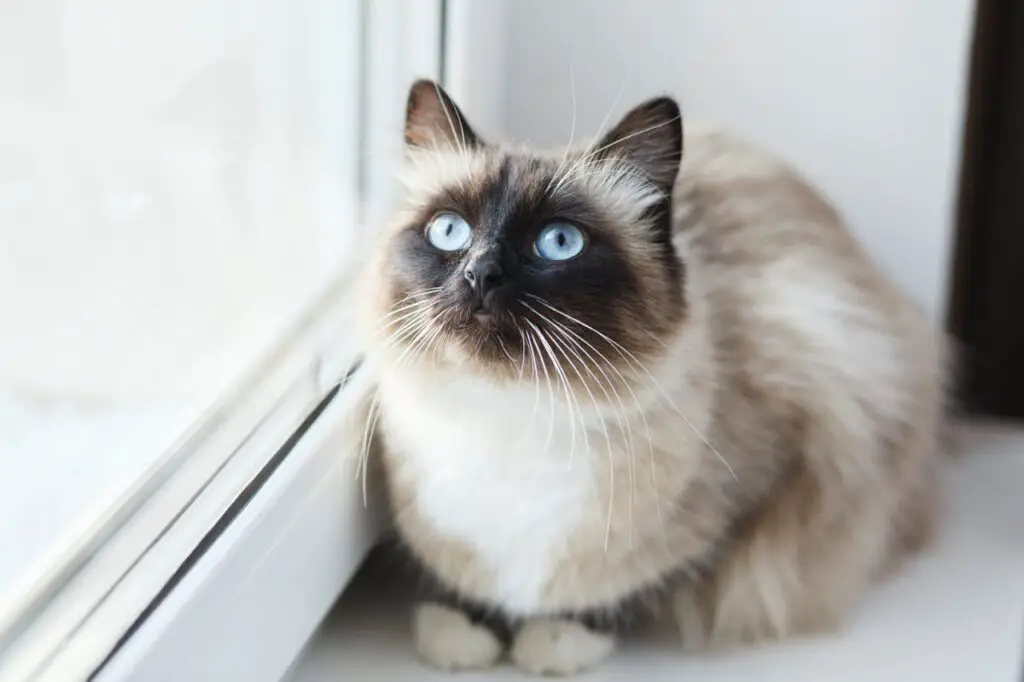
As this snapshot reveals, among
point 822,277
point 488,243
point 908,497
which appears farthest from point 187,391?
point 908,497

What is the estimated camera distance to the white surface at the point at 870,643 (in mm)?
1066

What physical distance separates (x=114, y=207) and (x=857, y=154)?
1049 millimetres

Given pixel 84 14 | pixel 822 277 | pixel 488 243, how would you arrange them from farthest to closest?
pixel 822 277
pixel 488 243
pixel 84 14

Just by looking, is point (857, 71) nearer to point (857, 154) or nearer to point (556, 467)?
point (857, 154)

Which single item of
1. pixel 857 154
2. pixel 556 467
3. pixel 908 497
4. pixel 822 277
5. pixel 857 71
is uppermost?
pixel 857 71

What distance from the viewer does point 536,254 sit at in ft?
3.13

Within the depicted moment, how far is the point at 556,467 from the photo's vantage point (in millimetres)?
990

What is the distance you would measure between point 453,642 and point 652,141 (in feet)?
1.67

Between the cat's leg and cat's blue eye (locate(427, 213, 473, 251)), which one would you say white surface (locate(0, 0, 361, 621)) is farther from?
the cat's leg

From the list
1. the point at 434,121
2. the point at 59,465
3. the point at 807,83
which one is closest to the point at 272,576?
the point at 59,465

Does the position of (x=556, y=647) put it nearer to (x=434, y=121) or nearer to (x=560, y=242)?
(x=560, y=242)

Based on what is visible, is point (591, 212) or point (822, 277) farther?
point (822, 277)

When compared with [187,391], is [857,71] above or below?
above

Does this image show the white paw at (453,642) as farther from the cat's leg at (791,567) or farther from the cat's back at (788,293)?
the cat's back at (788,293)
